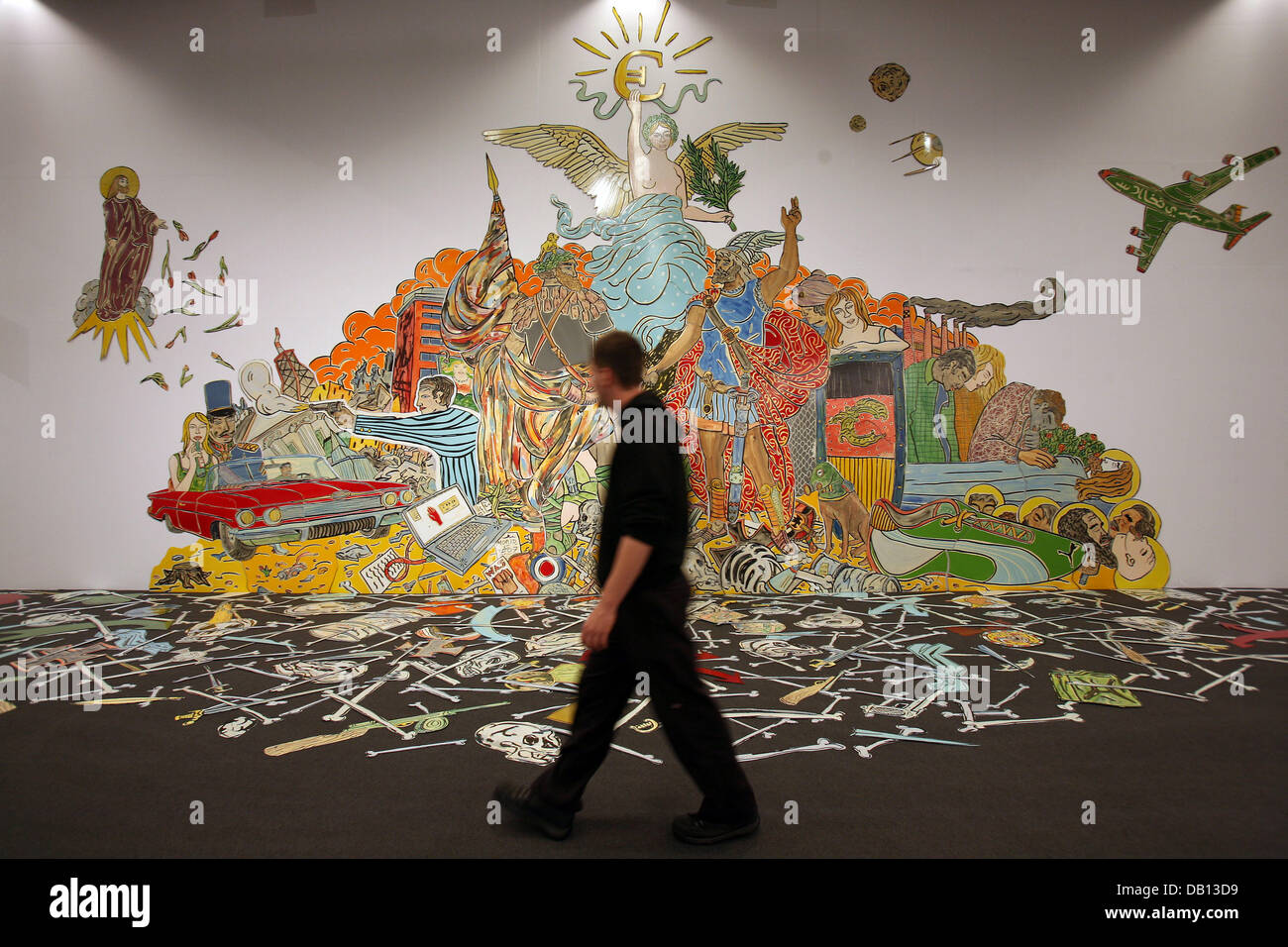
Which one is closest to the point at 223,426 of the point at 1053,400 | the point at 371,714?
the point at 371,714

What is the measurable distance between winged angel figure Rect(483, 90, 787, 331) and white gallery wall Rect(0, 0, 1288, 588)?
128 mm

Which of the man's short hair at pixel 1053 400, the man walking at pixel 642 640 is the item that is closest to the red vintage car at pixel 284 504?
the man walking at pixel 642 640

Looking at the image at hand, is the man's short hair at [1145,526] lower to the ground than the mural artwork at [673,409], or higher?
lower

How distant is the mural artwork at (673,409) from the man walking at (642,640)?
3284mm

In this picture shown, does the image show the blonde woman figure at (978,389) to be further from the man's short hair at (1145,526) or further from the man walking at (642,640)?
the man walking at (642,640)

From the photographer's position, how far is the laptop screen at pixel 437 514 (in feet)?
18.0

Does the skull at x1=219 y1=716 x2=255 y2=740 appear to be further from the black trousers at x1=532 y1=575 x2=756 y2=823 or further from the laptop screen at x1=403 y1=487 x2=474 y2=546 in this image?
the laptop screen at x1=403 y1=487 x2=474 y2=546

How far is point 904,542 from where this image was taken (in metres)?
5.46

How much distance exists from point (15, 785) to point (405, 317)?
3805 mm

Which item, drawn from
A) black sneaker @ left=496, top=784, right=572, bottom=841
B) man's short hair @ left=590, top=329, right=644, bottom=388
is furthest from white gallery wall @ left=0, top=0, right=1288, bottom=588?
black sneaker @ left=496, top=784, right=572, bottom=841

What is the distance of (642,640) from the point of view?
2107 millimetres

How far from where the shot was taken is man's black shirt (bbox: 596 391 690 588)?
204 centimetres

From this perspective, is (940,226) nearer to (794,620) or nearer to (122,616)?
(794,620)
